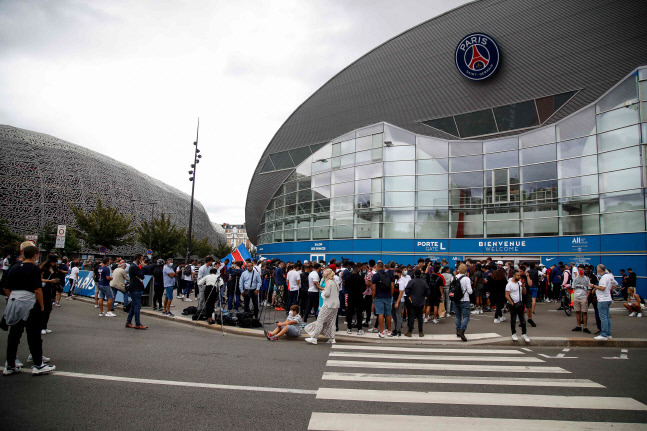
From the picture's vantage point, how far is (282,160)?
38.4m

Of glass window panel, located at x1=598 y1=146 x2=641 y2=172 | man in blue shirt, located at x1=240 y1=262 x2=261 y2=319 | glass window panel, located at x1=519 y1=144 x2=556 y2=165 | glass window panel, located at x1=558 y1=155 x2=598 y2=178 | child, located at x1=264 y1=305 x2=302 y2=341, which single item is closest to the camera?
child, located at x1=264 y1=305 x2=302 y2=341

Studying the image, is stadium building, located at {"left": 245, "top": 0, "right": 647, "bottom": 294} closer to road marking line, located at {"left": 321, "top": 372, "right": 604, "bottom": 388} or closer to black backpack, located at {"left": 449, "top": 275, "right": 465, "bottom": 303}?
black backpack, located at {"left": 449, "top": 275, "right": 465, "bottom": 303}

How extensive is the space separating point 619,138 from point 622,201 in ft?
11.6

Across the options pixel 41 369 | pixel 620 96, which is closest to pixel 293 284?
pixel 41 369

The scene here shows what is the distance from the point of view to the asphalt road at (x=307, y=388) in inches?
174

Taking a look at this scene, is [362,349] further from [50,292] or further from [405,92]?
[405,92]

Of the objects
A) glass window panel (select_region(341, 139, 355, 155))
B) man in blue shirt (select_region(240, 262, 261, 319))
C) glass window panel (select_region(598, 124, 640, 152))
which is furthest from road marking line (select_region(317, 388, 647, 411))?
glass window panel (select_region(341, 139, 355, 155))

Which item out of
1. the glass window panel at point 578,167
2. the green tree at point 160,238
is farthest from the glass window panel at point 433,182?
the green tree at point 160,238

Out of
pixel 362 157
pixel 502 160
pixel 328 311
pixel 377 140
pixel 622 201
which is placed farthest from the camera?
pixel 362 157

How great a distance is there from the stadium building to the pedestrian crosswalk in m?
17.7

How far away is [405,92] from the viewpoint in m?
30.2

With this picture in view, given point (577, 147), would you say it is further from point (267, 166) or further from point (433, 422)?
point (267, 166)

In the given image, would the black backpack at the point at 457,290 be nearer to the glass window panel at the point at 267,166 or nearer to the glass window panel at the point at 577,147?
the glass window panel at the point at 577,147

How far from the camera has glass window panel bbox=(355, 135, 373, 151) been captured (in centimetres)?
2964
